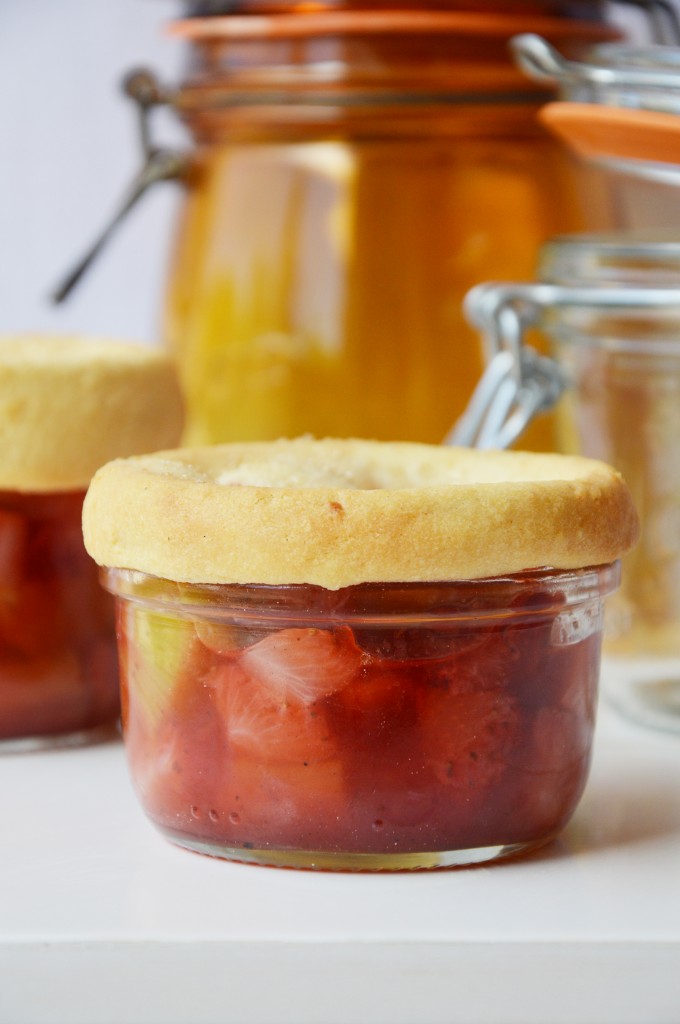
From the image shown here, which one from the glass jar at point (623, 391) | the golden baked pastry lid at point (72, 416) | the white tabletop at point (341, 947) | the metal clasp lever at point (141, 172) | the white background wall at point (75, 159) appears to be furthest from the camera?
the white background wall at point (75, 159)

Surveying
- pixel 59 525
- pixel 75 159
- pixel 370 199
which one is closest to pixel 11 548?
pixel 59 525

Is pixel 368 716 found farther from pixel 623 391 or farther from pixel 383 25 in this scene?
pixel 383 25

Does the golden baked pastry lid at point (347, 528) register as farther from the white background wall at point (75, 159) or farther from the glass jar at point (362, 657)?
the white background wall at point (75, 159)

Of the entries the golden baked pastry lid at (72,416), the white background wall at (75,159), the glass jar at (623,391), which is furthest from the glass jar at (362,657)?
the white background wall at (75,159)

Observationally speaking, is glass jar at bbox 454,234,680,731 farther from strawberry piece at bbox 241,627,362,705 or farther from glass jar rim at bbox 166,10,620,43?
strawberry piece at bbox 241,627,362,705

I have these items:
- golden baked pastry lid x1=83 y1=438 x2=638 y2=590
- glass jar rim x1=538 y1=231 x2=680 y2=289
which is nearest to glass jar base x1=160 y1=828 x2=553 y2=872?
golden baked pastry lid x1=83 y1=438 x2=638 y2=590

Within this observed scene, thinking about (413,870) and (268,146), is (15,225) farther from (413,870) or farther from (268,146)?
(413,870)
